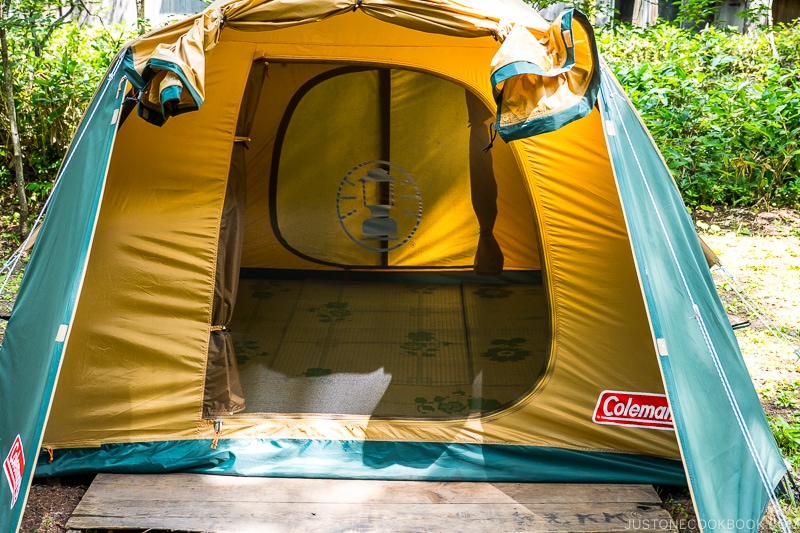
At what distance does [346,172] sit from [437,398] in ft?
4.98

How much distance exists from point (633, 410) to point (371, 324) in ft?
4.78

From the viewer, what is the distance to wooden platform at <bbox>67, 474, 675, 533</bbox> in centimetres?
236

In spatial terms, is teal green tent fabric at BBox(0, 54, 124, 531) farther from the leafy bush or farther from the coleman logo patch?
the leafy bush

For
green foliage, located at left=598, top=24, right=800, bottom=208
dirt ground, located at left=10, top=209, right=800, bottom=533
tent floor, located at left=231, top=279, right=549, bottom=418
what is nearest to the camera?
dirt ground, located at left=10, top=209, right=800, bottom=533

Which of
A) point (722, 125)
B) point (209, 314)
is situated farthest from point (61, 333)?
point (722, 125)

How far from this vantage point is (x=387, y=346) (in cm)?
348

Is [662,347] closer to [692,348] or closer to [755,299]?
[692,348]

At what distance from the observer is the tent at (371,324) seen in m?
2.11

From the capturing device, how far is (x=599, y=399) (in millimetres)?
2631

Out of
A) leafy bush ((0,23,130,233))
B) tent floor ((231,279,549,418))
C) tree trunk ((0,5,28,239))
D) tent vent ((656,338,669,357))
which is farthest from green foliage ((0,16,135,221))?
tent vent ((656,338,669,357))

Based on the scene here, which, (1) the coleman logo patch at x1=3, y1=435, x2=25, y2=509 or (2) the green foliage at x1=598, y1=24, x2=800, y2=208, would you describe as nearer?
(1) the coleman logo patch at x1=3, y1=435, x2=25, y2=509

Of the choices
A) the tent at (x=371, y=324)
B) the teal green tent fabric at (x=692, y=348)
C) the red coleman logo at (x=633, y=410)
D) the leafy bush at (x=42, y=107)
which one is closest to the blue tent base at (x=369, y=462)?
the tent at (x=371, y=324)

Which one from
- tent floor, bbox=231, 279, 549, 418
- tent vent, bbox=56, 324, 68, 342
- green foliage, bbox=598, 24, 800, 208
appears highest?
green foliage, bbox=598, 24, 800, 208

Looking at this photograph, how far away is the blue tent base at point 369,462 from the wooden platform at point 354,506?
0.10ft
